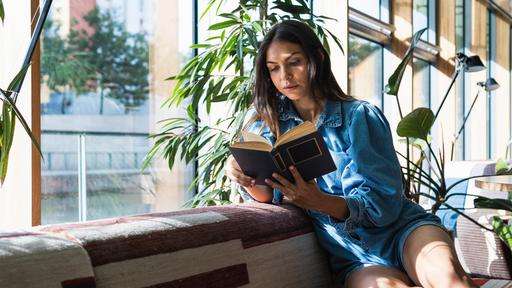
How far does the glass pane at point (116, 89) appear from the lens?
3439 mm


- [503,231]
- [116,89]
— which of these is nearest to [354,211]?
[503,231]

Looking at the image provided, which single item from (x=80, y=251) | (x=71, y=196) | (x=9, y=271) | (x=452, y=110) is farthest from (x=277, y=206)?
(x=452, y=110)

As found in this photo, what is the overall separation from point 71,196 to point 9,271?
7.92ft

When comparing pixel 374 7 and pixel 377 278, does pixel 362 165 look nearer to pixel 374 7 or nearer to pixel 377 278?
pixel 377 278

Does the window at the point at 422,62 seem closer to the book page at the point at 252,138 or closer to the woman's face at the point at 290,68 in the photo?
the woman's face at the point at 290,68

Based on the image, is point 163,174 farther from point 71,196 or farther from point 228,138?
point 228,138

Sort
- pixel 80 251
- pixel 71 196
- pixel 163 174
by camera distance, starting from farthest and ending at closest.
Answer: pixel 163 174, pixel 71 196, pixel 80 251

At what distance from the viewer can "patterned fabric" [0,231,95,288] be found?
101 centimetres

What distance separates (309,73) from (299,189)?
17.3 inches

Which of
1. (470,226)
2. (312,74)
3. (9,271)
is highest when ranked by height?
(312,74)

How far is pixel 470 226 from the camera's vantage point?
2.70 m

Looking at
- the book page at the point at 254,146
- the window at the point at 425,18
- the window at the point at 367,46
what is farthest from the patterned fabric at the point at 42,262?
the window at the point at 425,18

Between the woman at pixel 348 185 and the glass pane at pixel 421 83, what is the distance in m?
5.43

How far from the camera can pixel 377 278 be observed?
1.73 m
